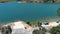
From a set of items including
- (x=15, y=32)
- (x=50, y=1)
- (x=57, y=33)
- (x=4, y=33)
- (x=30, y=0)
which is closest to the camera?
(x=57, y=33)

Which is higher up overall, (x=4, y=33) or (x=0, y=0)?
(x=4, y=33)

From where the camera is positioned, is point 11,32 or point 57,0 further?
point 57,0

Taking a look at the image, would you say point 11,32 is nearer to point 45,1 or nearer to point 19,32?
point 19,32

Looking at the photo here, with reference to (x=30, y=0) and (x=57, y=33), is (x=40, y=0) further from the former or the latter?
(x=57, y=33)

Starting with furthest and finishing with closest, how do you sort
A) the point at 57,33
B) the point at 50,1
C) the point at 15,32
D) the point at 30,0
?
the point at 30,0 → the point at 50,1 → the point at 15,32 → the point at 57,33

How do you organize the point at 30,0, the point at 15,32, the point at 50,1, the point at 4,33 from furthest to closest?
the point at 30,0
the point at 50,1
the point at 15,32
the point at 4,33

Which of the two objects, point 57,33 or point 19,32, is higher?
point 57,33

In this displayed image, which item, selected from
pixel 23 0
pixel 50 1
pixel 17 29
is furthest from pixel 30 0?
pixel 17 29

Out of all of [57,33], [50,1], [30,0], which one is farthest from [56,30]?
[30,0]

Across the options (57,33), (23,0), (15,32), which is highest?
(57,33)
